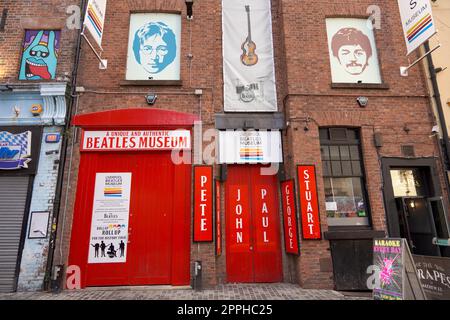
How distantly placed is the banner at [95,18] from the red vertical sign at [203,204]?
4370mm

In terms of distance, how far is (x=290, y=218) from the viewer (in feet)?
23.1

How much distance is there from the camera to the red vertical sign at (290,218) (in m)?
6.86

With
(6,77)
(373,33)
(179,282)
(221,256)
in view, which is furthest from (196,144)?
(373,33)

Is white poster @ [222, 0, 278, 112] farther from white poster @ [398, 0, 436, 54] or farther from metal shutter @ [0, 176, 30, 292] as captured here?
metal shutter @ [0, 176, 30, 292]

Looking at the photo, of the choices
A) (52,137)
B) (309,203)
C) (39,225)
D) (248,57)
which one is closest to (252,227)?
(309,203)

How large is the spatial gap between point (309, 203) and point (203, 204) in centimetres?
276

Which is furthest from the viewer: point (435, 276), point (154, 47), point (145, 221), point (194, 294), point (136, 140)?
point (154, 47)

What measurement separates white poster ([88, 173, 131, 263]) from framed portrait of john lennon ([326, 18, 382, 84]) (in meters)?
6.99

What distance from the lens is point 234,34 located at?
8.45m

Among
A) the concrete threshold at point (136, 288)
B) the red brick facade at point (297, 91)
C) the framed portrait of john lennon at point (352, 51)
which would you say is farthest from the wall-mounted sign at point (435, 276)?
the framed portrait of john lennon at point (352, 51)

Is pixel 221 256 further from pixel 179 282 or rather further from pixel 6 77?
pixel 6 77

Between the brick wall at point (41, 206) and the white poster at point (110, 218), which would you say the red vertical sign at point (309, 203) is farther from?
the brick wall at point (41, 206)

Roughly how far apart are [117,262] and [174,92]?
4.88m

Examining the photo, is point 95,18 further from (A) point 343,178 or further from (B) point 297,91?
(A) point 343,178
